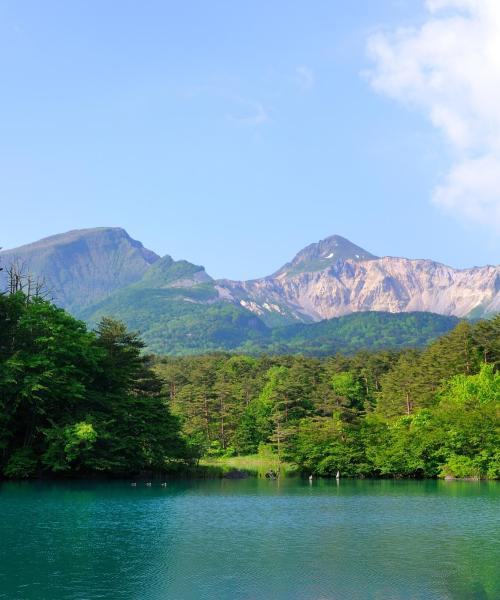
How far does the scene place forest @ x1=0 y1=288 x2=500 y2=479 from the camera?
173ft

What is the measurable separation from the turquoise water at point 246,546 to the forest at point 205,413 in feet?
28.8

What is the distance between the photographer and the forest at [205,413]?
5278 cm

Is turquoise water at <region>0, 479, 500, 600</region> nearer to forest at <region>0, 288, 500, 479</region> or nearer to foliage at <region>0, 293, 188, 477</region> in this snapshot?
foliage at <region>0, 293, 188, 477</region>

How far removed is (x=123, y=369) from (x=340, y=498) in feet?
78.4

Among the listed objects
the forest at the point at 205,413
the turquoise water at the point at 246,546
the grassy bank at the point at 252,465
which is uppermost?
the forest at the point at 205,413

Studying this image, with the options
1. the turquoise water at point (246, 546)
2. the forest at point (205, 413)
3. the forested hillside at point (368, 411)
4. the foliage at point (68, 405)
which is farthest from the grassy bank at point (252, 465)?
the turquoise water at point (246, 546)

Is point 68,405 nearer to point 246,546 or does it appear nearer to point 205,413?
point 246,546

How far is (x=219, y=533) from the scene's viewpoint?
97.7ft

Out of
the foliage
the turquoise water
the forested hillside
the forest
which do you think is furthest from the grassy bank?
the turquoise water

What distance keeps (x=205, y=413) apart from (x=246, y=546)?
198ft

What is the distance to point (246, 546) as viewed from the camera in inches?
1054

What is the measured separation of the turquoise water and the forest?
8.78 m

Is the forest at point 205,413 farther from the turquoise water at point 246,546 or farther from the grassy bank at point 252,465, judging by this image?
the turquoise water at point 246,546

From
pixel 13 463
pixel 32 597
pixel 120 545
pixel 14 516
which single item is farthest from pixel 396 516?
pixel 13 463
